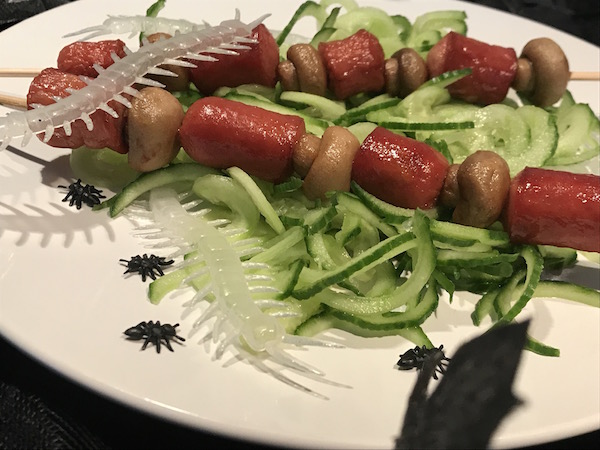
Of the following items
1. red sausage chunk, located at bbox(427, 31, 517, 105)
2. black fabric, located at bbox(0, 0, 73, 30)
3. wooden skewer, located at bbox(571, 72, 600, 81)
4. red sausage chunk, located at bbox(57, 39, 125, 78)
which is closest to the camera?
red sausage chunk, located at bbox(57, 39, 125, 78)

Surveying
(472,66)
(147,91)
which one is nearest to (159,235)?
(147,91)

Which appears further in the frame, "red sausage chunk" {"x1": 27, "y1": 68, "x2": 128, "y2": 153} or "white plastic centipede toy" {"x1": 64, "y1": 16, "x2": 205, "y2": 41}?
"white plastic centipede toy" {"x1": 64, "y1": 16, "x2": 205, "y2": 41}

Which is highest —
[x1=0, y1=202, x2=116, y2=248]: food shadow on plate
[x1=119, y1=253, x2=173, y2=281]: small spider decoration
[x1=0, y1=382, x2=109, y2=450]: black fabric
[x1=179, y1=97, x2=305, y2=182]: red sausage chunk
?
[x1=179, y1=97, x2=305, y2=182]: red sausage chunk

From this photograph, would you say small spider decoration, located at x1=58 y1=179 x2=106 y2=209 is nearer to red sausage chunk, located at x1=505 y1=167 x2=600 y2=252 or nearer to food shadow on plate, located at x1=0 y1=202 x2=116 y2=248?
food shadow on plate, located at x1=0 y1=202 x2=116 y2=248

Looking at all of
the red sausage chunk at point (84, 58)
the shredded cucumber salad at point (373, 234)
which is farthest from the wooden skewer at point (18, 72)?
the shredded cucumber salad at point (373, 234)

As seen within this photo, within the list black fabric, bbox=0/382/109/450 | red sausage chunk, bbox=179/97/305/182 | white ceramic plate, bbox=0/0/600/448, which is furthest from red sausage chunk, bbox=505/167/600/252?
black fabric, bbox=0/382/109/450

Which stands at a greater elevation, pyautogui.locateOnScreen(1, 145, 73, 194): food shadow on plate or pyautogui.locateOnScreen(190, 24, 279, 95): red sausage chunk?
pyautogui.locateOnScreen(190, 24, 279, 95): red sausage chunk

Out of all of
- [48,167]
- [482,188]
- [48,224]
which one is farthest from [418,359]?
[48,167]

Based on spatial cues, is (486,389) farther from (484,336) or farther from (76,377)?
(76,377)
